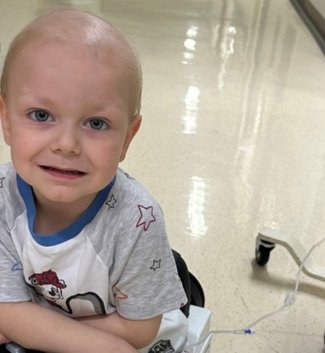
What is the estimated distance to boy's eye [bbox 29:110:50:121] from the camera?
660 millimetres

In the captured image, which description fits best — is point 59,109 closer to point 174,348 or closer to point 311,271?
point 174,348

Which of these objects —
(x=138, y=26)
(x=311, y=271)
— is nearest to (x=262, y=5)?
(x=138, y=26)

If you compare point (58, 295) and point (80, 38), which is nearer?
point (80, 38)

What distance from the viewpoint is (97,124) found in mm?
673

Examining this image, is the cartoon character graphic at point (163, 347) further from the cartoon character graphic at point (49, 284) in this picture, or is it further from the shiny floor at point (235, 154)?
the shiny floor at point (235, 154)

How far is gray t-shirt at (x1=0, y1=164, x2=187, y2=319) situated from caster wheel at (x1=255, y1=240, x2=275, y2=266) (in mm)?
701

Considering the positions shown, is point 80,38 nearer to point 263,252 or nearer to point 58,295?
point 58,295

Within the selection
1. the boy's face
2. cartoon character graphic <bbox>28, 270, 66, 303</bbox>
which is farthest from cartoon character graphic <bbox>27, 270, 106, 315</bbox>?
the boy's face

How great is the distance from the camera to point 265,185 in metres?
1.86

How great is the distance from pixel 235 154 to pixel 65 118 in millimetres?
1428

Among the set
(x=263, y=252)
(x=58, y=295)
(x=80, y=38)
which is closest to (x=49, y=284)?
(x=58, y=295)

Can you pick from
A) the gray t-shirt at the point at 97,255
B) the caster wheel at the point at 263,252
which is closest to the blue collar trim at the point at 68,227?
the gray t-shirt at the point at 97,255

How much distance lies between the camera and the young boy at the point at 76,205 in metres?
0.65

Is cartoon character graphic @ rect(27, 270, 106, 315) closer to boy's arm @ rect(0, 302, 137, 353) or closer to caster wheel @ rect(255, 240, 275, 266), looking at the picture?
boy's arm @ rect(0, 302, 137, 353)
